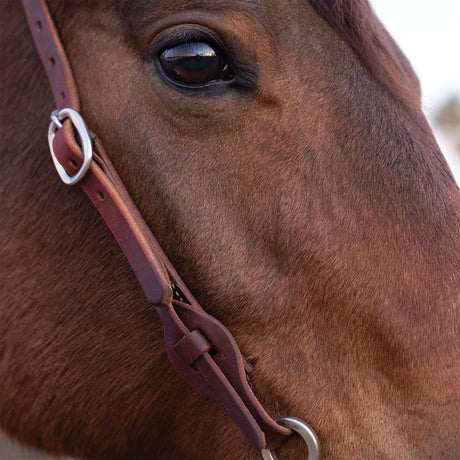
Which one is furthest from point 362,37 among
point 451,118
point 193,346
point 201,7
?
point 451,118

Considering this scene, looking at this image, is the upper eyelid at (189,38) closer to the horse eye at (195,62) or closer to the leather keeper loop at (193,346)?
the horse eye at (195,62)

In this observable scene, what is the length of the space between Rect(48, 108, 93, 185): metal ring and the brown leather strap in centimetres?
1

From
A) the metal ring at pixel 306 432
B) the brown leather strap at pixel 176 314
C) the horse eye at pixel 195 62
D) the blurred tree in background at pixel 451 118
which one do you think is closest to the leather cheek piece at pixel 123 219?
the brown leather strap at pixel 176 314

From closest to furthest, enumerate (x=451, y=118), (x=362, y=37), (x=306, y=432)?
(x=306, y=432), (x=362, y=37), (x=451, y=118)

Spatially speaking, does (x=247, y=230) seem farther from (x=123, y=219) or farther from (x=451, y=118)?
(x=451, y=118)

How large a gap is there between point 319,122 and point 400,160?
21 cm

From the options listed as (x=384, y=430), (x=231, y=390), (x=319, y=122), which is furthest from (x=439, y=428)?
(x=319, y=122)

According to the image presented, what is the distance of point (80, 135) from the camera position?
116 cm

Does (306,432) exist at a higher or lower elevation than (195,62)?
lower

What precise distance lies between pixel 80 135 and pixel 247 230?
437mm

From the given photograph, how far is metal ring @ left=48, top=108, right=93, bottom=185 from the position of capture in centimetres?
114

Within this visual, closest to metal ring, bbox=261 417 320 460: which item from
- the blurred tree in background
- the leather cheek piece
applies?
the leather cheek piece

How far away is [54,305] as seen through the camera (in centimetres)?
125

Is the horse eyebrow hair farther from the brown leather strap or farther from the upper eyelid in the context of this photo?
the brown leather strap
